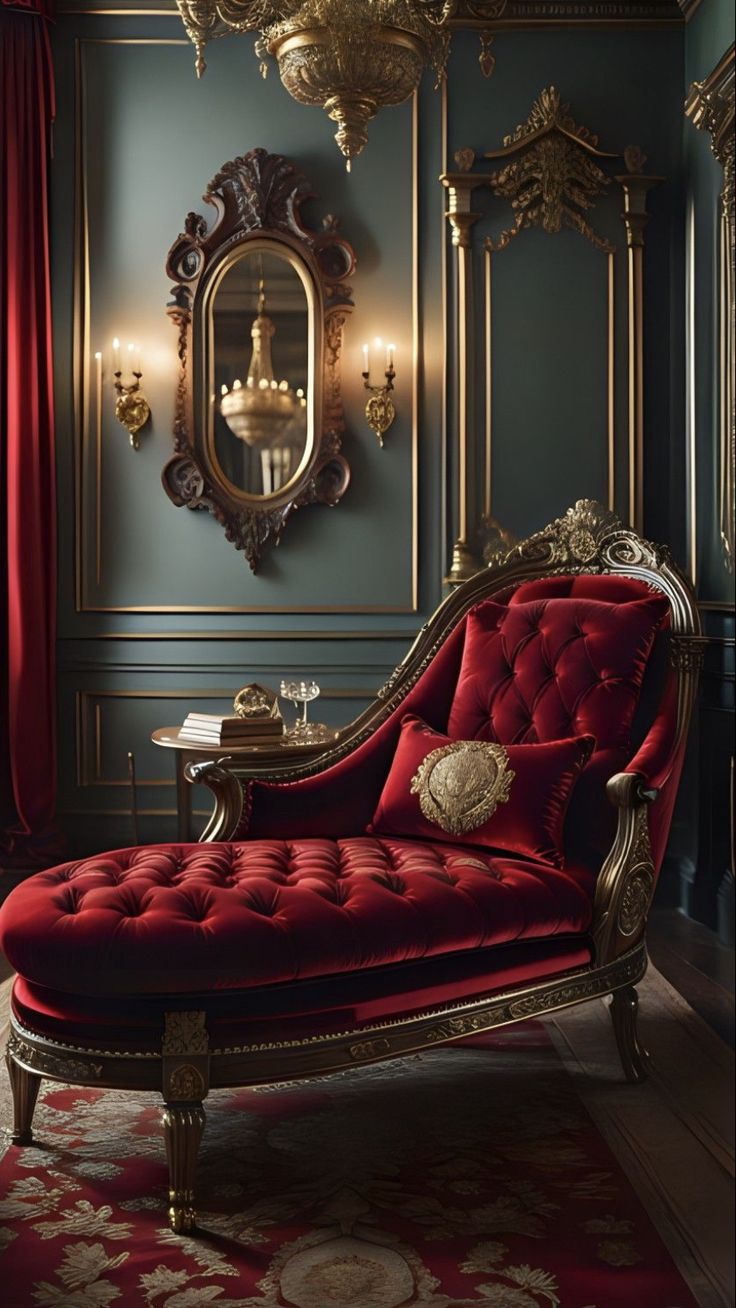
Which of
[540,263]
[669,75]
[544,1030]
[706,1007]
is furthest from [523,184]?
[706,1007]

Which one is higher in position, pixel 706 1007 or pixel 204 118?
pixel 204 118

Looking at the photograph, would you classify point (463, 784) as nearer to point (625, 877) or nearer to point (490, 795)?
point (490, 795)

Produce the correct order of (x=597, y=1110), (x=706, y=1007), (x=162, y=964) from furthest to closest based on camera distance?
(x=597, y=1110)
(x=162, y=964)
(x=706, y=1007)

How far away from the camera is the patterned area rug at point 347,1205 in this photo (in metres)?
1.76

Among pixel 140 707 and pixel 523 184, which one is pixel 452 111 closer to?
pixel 523 184

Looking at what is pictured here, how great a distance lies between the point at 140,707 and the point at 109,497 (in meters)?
0.80

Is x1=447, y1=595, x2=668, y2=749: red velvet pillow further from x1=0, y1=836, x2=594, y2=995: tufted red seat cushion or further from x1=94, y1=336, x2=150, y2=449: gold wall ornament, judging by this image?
x1=94, y1=336, x2=150, y2=449: gold wall ornament

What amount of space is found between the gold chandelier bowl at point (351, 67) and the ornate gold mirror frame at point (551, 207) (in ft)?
5.74

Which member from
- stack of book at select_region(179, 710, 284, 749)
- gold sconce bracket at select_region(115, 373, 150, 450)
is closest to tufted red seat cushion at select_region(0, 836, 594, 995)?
stack of book at select_region(179, 710, 284, 749)

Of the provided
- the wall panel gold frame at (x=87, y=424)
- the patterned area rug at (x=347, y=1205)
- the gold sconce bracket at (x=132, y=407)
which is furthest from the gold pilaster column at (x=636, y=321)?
the patterned area rug at (x=347, y=1205)

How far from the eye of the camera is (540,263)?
14.2 feet

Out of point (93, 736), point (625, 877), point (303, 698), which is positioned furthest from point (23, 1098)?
point (93, 736)

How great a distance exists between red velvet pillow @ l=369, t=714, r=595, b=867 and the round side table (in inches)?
10.6

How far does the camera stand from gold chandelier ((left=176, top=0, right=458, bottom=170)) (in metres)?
2.43
